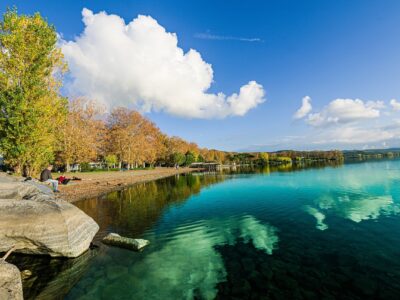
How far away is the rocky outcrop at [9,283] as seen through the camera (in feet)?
21.7

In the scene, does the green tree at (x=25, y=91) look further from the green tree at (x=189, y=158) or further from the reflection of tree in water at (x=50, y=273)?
the green tree at (x=189, y=158)

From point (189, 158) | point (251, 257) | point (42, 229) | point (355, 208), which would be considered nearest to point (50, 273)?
point (42, 229)

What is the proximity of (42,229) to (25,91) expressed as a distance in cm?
2213

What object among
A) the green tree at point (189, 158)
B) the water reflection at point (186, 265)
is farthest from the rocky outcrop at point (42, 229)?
the green tree at point (189, 158)

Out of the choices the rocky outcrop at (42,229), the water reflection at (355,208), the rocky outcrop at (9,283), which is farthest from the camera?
the water reflection at (355,208)

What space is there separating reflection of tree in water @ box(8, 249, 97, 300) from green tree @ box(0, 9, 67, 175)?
19233 mm

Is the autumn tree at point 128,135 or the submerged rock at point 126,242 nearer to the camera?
the submerged rock at point 126,242

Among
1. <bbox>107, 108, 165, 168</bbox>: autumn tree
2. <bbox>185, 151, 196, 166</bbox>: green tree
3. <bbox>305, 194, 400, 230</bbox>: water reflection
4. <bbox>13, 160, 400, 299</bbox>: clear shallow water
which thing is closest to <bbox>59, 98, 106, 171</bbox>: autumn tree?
<bbox>107, 108, 165, 168</bbox>: autumn tree

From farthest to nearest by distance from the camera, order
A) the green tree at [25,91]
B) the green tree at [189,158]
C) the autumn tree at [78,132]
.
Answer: the green tree at [189,158]
the autumn tree at [78,132]
the green tree at [25,91]

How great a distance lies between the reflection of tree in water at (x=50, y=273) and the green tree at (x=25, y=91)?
19.2 metres

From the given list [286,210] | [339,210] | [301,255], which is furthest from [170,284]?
[339,210]

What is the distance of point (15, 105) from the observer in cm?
2386

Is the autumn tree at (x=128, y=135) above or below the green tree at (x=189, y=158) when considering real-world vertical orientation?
above

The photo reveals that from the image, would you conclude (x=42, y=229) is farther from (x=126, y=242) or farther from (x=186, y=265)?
(x=186, y=265)
